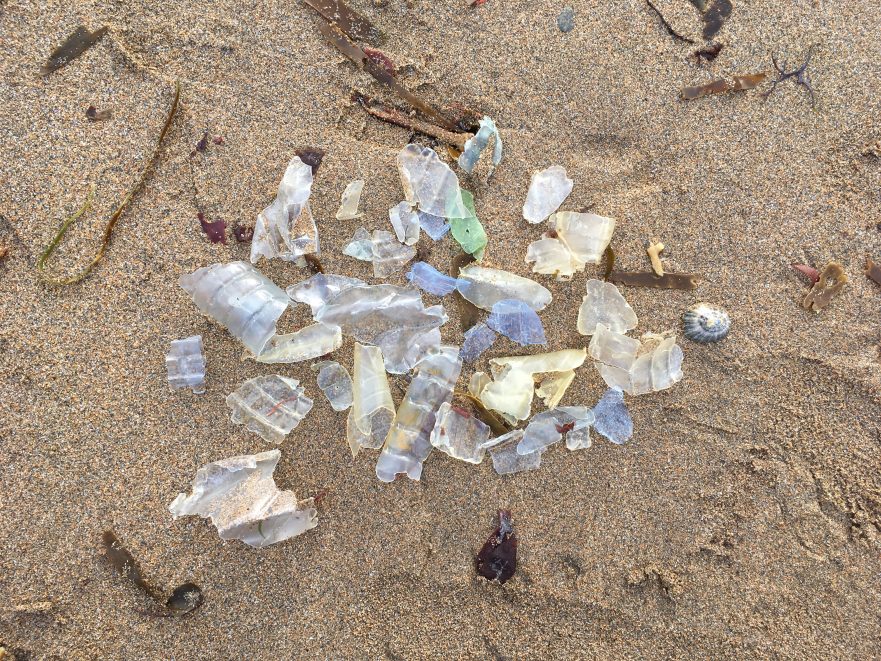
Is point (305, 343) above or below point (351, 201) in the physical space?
below

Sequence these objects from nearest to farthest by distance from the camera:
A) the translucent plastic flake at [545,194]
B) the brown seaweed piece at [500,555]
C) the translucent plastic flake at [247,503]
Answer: the translucent plastic flake at [247,503]
the brown seaweed piece at [500,555]
the translucent plastic flake at [545,194]

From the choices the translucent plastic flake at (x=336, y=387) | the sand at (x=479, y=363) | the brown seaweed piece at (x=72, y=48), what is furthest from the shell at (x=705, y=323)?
the brown seaweed piece at (x=72, y=48)

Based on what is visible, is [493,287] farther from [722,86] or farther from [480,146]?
[722,86]

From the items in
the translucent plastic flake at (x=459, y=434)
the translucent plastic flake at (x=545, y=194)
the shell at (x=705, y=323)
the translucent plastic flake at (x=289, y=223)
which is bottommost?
the translucent plastic flake at (x=459, y=434)

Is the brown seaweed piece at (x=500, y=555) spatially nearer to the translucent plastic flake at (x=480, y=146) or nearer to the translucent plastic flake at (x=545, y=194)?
the translucent plastic flake at (x=545, y=194)

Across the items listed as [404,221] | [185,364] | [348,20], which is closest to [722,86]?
[404,221]

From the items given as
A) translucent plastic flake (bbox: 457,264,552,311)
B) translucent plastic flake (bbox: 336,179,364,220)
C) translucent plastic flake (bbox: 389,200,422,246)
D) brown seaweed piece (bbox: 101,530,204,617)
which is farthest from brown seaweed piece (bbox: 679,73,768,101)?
brown seaweed piece (bbox: 101,530,204,617)

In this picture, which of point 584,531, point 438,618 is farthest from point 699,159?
point 438,618
